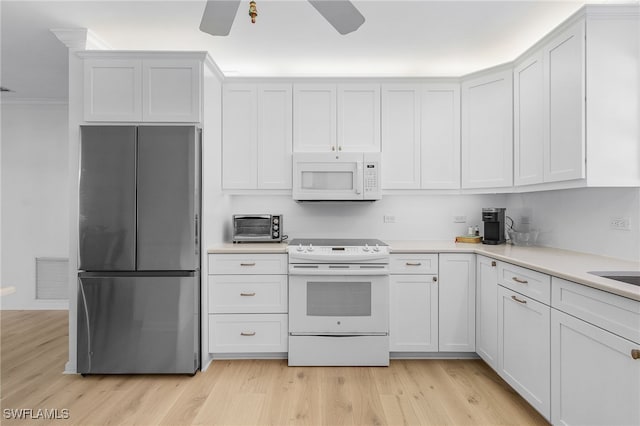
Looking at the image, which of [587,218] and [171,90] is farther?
[171,90]

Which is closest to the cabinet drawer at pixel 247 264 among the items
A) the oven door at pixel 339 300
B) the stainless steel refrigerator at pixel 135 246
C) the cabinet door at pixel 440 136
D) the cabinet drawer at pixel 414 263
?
the oven door at pixel 339 300

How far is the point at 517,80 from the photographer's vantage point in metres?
2.74

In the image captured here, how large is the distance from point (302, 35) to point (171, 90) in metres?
1.09

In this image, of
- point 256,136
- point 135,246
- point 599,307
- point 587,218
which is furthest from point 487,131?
point 135,246

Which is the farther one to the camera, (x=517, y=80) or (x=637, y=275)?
(x=517, y=80)

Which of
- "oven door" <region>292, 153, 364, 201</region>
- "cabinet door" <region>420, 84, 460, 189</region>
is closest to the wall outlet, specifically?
"cabinet door" <region>420, 84, 460, 189</region>

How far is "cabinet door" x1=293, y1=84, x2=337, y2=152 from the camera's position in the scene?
309 centimetres

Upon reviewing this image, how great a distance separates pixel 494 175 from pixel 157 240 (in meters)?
2.78

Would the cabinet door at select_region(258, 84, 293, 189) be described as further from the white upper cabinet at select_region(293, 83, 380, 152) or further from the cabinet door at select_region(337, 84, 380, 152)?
the cabinet door at select_region(337, 84, 380, 152)

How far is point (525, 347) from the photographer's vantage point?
205cm

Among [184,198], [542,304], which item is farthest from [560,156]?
[184,198]

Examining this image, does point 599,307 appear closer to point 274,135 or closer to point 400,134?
point 400,134

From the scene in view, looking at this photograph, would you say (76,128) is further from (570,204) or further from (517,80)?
(570,204)

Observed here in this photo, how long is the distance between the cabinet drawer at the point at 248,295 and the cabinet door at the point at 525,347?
159cm
